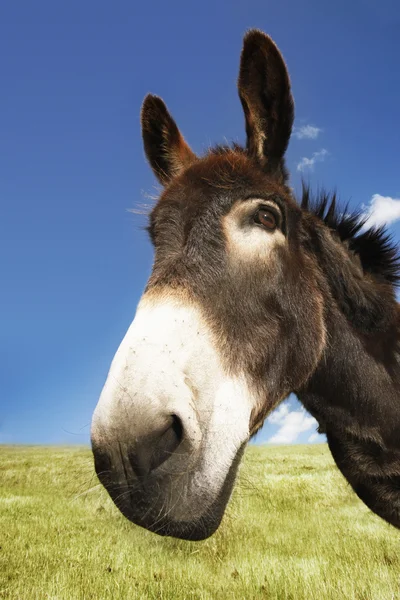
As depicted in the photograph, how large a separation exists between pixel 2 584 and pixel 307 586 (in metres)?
4.14

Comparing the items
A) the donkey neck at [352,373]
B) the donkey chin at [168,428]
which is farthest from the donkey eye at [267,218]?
the donkey chin at [168,428]

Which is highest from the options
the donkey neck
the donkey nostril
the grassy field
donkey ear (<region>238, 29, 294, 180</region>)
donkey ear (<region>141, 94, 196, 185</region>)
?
donkey ear (<region>238, 29, 294, 180</region>)

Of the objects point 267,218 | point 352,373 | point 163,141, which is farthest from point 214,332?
point 163,141

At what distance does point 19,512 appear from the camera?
409 inches

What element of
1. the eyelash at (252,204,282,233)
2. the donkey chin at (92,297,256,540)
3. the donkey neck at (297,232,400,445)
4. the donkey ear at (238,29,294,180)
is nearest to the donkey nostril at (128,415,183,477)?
the donkey chin at (92,297,256,540)

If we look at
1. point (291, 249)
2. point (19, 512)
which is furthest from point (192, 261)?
point (19, 512)

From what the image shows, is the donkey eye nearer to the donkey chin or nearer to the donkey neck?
the donkey neck

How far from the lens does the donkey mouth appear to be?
2400mm

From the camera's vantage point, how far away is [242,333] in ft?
9.81

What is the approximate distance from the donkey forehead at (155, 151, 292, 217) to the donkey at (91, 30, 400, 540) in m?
0.01

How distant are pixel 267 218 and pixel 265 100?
1169 mm

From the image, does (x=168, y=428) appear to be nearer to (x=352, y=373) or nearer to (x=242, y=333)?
(x=242, y=333)

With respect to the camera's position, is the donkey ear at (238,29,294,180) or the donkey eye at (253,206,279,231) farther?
the donkey ear at (238,29,294,180)

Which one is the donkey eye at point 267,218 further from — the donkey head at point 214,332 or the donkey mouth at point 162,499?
the donkey mouth at point 162,499
